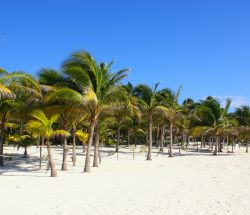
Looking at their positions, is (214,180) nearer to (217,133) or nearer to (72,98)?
(72,98)

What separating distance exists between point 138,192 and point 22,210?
179 inches

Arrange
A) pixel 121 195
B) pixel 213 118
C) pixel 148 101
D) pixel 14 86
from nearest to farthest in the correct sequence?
1. pixel 121 195
2. pixel 14 86
3. pixel 148 101
4. pixel 213 118

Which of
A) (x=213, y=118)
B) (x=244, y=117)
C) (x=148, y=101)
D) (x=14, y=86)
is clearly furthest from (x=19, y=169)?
(x=244, y=117)

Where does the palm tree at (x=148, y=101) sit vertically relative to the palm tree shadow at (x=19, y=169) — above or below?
above

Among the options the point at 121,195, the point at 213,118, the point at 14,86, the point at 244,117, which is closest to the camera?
the point at 121,195

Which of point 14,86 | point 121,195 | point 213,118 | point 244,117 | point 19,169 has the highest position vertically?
point 244,117

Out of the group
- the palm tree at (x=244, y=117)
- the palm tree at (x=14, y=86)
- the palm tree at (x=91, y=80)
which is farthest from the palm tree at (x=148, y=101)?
the palm tree at (x=244, y=117)

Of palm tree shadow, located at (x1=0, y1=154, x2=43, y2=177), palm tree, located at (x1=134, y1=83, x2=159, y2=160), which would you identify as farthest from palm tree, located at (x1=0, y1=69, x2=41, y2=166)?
palm tree, located at (x1=134, y1=83, x2=159, y2=160)

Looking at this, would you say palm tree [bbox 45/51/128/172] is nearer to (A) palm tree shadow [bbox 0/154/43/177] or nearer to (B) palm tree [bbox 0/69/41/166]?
(B) palm tree [bbox 0/69/41/166]

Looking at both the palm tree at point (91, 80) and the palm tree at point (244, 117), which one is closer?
the palm tree at point (91, 80)

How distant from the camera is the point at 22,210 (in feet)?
31.4

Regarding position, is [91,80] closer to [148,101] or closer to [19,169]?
[19,169]

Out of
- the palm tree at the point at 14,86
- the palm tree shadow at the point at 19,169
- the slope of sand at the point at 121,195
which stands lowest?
the slope of sand at the point at 121,195

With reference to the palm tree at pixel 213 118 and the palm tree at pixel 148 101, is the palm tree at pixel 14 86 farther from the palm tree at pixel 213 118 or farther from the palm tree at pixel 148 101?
the palm tree at pixel 213 118
